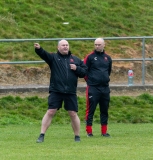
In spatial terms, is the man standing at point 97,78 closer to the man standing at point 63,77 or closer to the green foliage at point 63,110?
the man standing at point 63,77

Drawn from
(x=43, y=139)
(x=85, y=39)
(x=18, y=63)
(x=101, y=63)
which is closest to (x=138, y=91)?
(x=85, y=39)

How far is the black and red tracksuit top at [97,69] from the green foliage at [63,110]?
11.1ft

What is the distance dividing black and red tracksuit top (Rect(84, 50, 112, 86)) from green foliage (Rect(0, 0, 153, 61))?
6.08 m

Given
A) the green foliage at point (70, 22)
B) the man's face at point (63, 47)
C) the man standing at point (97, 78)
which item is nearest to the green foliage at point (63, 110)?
the green foliage at point (70, 22)

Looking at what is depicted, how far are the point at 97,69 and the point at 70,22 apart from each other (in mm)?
8784

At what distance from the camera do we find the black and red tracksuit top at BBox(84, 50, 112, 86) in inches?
528

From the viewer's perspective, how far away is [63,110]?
1733 cm

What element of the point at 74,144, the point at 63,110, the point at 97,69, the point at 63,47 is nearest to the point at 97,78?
the point at 97,69

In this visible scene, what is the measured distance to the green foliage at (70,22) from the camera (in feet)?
66.1

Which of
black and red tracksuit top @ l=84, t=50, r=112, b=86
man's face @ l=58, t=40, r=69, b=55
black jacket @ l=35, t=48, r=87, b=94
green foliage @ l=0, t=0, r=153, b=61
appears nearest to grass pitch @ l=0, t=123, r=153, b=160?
black jacket @ l=35, t=48, r=87, b=94

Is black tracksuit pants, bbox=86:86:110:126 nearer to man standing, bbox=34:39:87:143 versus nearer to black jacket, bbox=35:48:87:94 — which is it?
man standing, bbox=34:39:87:143

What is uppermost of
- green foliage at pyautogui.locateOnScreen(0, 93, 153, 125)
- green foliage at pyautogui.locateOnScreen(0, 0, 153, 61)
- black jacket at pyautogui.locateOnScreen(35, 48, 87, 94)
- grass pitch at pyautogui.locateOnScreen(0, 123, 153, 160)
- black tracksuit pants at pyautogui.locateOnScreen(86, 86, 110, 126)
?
green foliage at pyautogui.locateOnScreen(0, 0, 153, 61)

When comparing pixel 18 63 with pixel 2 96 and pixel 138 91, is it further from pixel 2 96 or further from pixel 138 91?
pixel 138 91

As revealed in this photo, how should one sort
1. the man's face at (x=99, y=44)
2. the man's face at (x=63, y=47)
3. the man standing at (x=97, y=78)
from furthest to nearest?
the man standing at (x=97, y=78), the man's face at (x=99, y=44), the man's face at (x=63, y=47)
